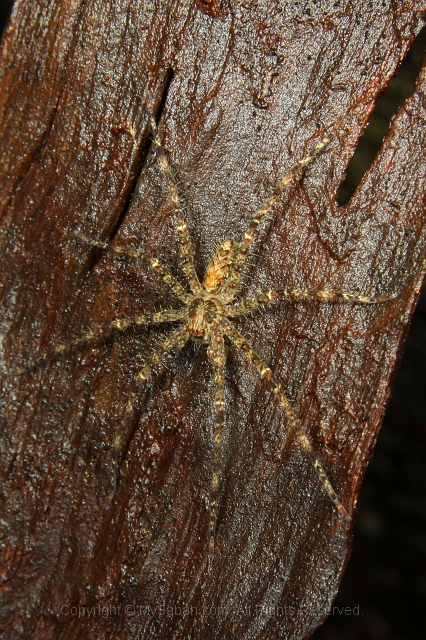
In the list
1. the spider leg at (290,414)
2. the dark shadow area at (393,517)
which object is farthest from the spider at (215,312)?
the dark shadow area at (393,517)

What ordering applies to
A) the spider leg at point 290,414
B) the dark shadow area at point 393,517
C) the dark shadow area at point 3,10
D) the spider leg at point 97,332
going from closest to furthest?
the spider leg at point 290,414, the spider leg at point 97,332, the dark shadow area at point 393,517, the dark shadow area at point 3,10

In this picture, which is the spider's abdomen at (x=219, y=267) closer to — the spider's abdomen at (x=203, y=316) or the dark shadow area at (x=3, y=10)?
the spider's abdomen at (x=203, y=316)

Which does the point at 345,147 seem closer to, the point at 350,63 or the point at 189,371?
the point at 350,63

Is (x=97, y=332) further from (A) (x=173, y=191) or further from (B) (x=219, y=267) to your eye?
(A) (x=173, y=191)

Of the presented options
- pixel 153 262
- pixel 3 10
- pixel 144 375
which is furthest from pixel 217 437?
pixel 3 10

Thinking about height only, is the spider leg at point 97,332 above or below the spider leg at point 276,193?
below

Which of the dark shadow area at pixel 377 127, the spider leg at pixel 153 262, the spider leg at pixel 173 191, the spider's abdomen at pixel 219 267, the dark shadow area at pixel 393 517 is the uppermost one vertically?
the dark shadow area at pixel 377 127

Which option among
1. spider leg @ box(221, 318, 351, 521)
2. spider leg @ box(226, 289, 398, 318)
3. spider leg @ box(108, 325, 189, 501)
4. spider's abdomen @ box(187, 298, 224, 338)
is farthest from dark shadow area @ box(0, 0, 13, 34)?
spider leg @ box(221, 318, 351, 521)

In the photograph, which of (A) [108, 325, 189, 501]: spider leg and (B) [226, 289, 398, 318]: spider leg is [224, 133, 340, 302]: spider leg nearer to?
(B) [226, 289, 398, 318]: spider leg
